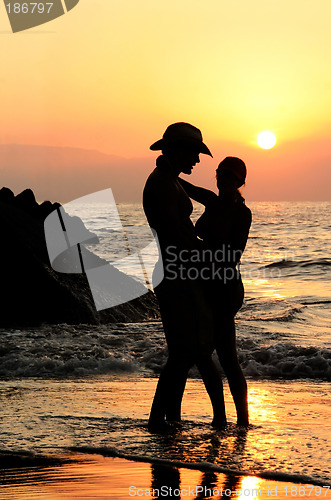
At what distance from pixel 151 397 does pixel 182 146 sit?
2664 mm

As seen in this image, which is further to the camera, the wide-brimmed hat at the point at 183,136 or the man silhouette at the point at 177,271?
the wide-brimmed hat at the point at 183,136

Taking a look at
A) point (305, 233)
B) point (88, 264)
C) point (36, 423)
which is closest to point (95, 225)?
point (305, 233)

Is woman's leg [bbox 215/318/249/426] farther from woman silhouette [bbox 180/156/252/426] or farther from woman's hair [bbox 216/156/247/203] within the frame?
woman's hair [bbox 216/156/247/203]

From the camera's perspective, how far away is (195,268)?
5.07 meters

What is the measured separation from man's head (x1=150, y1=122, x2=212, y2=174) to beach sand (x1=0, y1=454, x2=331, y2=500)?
2.05 m

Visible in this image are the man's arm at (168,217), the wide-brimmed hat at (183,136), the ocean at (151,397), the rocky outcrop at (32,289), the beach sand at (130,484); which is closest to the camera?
the beach sand at (130,484)

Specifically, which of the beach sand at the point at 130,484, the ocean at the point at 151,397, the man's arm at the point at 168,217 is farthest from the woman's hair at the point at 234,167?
the beach sand at the point at 130,484

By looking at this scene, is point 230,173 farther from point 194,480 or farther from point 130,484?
point 130,484

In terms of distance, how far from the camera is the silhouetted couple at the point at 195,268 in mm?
5016

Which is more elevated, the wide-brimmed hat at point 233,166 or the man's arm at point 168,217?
the wide-brimmed hat at point 233,166

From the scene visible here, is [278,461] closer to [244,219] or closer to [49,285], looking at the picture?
[244,219]

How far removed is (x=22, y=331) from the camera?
10438mm

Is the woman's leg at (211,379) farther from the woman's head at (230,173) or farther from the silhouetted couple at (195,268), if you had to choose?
the woman's head at (230,173)

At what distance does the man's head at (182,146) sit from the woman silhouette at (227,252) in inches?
9.7
